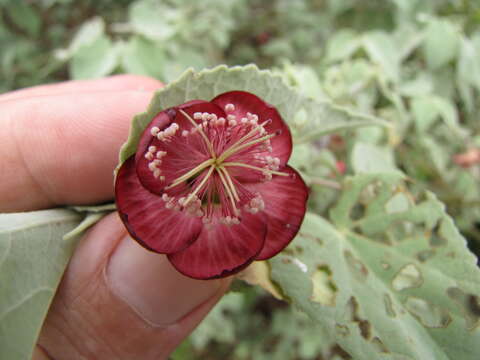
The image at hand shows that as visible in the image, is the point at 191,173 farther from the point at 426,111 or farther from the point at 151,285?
the point at 426,111

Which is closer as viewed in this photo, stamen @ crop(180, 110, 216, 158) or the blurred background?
stamen @ crop(180, 110, 216, 158)

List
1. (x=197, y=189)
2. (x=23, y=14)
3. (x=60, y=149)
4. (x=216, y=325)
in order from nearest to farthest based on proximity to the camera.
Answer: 1. (x=197, y=189)
2. (x=60, y=149)
3. (x=216, y=325)
4. (x=23, y=14)

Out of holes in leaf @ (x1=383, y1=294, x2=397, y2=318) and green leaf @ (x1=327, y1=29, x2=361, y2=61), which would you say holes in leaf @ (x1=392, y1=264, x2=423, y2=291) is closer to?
holes in leaf @ (x1=383, y1=294, x2=397, y2=318)

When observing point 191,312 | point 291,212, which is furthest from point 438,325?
point 191,312

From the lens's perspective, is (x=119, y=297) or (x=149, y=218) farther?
(x=119, y=297)

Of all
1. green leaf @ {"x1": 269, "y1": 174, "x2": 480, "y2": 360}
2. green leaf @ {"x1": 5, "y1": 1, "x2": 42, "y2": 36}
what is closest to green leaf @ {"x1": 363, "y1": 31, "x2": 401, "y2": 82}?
green leaf @ {"x1": 269, "y1": 174, "x2": 480, "y2": 360}

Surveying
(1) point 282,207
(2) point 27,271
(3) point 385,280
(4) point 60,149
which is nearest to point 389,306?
(3) point 385,280
